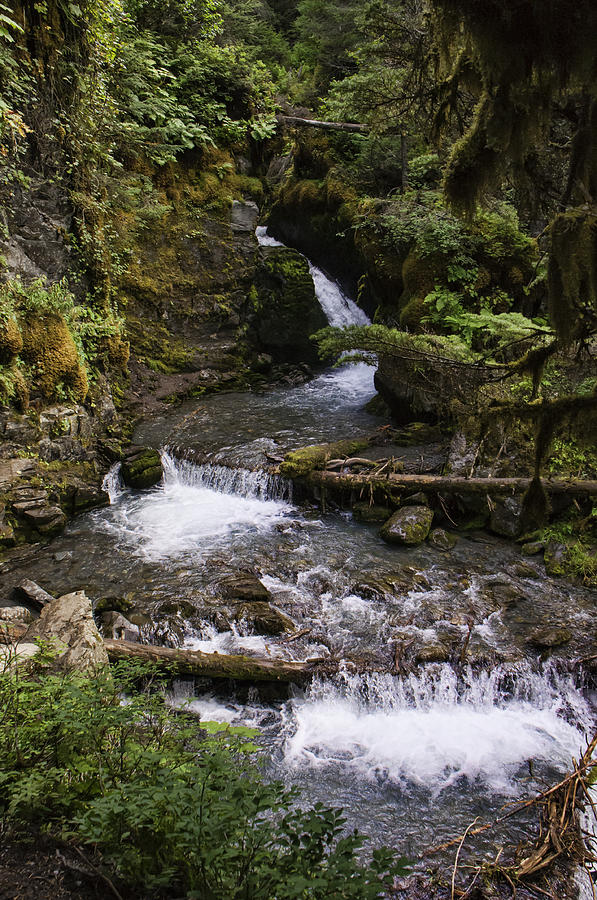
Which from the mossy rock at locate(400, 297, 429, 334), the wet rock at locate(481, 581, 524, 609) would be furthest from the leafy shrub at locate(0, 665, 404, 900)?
the mossy rock at locate(400, 297, 429, 334)

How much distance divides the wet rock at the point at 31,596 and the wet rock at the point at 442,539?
5796 mm

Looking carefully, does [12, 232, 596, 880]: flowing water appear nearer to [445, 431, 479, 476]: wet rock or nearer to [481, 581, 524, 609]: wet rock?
[481, 581, 524, 609]: wet rock

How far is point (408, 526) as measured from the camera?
8.22 meters

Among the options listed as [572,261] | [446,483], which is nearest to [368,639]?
[446,483]

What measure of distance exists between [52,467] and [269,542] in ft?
13.8

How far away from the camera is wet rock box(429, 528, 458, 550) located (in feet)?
26.5

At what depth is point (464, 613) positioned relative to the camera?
21.3 ft

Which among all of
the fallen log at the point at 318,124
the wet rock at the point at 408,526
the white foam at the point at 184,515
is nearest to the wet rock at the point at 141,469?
the white foam at the point at 184,515

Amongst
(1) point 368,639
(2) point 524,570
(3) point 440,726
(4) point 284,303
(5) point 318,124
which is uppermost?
(5) point 318,124

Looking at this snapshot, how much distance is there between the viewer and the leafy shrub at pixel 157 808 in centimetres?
207

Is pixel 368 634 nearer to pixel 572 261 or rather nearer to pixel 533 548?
pixel 533 548

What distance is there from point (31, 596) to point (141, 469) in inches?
163

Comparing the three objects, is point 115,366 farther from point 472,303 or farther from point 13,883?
point 13,883

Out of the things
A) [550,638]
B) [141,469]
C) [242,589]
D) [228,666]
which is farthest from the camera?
[141,469]
